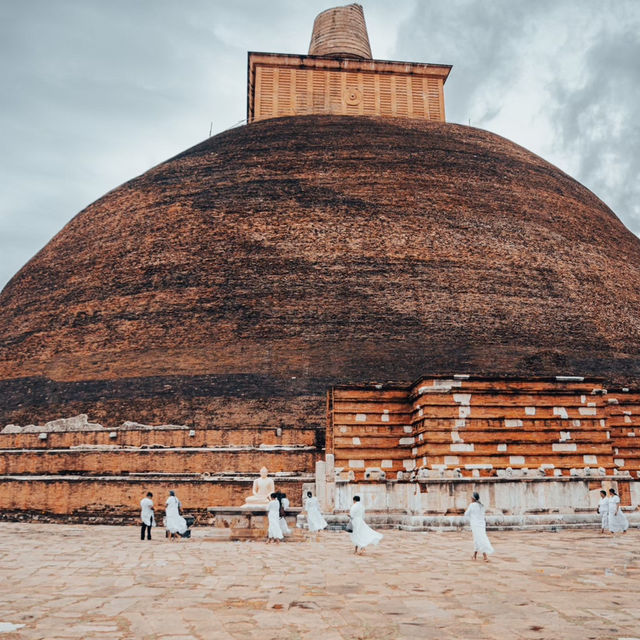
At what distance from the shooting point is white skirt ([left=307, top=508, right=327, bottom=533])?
34.1ft

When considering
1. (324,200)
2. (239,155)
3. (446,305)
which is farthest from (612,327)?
(239,155)

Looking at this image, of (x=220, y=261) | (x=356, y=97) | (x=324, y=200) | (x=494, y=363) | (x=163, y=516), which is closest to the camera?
(x=163, y=516)

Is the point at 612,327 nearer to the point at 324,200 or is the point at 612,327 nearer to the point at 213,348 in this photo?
the point at 324,200

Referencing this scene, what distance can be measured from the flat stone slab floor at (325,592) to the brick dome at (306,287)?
581cm

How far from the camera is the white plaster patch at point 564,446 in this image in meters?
11.1

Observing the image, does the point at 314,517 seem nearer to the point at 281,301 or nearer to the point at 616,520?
the point at 616,520

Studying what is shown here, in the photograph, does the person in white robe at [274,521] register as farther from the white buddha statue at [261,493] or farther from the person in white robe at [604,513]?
the person in white robe at [604,513]

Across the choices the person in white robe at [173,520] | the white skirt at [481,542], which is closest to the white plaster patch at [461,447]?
the white skirt at [481,542]

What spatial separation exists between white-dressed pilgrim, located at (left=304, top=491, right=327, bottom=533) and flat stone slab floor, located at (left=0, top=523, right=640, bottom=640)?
6.05 ft

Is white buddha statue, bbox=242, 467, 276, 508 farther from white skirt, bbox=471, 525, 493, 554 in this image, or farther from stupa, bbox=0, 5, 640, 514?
white skirt, bbox=471, 525, 493, 554

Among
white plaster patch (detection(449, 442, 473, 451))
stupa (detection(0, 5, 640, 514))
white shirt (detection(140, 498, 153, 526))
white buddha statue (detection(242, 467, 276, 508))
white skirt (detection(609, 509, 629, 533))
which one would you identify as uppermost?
stupa (detection(0, 5, 640, 514))

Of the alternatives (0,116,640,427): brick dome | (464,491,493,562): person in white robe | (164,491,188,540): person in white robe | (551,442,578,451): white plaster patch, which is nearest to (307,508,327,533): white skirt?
(164,491,188,540): person in white robe

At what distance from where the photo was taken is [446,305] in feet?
48.4

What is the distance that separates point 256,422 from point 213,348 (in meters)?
1.96
